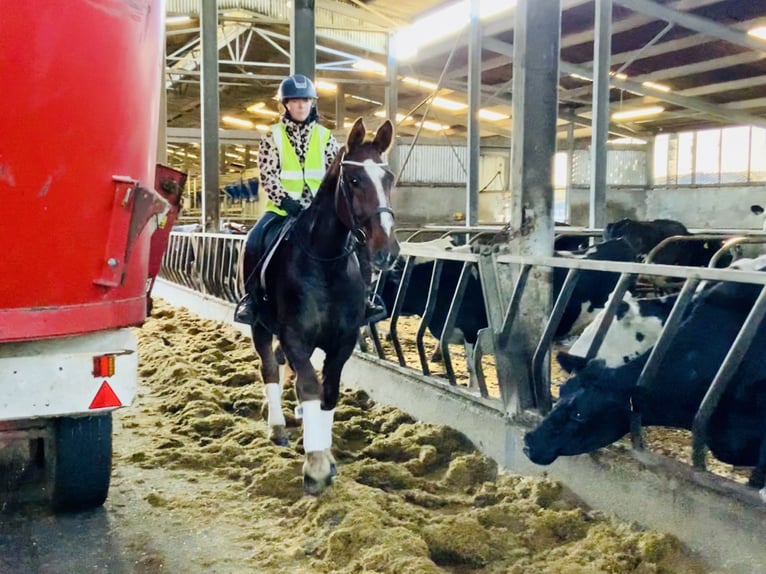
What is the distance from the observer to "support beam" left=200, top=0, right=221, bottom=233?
12367 mm

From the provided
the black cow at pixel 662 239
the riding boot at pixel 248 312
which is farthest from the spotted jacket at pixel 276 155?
the black cow at pixel 662 239

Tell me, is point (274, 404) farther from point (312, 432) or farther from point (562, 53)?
point (562, 53)

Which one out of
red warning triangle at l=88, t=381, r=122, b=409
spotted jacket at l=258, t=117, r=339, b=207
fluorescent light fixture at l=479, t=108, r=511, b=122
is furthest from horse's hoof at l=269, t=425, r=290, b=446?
fluorescent light fixture at l=479, t=108, r=511, b=122

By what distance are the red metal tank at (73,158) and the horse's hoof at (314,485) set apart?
1.40 m

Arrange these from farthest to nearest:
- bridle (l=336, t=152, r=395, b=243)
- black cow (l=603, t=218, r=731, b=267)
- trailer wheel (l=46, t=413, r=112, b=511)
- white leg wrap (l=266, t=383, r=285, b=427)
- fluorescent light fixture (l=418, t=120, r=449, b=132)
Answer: fluorescent light fixture (l=418, t=120, r=449, b=132)
black cow (l=603, t=218, r=731, b=267)
white leg wrap (l=266, t=383, r=285, b=427)
bridle (l=336, t=152, r=395, b=243)
trailer wheel (l=46, t=413, r=112, b=511)

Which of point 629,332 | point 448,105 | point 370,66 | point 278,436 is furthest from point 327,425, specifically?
point 448,105

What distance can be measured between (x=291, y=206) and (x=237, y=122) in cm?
2683

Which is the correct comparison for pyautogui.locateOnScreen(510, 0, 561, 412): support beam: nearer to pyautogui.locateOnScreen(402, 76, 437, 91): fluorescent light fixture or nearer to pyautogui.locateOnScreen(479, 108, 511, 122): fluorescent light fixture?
pyautogui.locateOnScreen(402, 76, 437, 91): fluorescent light fixture

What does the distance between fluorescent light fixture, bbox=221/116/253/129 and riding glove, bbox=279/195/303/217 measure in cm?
2548

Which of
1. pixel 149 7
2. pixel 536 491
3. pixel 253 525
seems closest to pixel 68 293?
pixel 149 7

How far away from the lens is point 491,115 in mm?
24562

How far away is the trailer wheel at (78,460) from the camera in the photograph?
142 inches

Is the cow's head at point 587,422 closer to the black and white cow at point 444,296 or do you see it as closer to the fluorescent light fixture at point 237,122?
the black and white cow at point 444,296

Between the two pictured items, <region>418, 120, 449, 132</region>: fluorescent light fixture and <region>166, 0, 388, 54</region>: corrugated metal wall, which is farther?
<region>418, 120, 449, 132</region>: fluorescent light fixture
